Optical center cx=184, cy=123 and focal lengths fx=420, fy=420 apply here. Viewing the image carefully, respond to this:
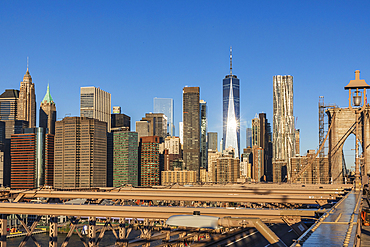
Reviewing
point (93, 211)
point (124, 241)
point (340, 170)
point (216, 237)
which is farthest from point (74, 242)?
point (93, 211)

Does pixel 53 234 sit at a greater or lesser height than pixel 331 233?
lesser

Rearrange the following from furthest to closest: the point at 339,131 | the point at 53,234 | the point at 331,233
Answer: the point at 339,131 < the point at 53,234 < the point at 331,233

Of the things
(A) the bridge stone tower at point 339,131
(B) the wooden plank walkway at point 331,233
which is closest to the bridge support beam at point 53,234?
(B) the wooden plank walkway at point 331,233

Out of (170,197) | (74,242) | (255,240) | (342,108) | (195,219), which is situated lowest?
(74,242)

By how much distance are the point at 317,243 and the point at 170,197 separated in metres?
25.8

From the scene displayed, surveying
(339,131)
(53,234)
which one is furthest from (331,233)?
(339,131)

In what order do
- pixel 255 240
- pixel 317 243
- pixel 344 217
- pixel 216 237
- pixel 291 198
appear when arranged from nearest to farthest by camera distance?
1. pixel 317 243
2. pixel 344 217
3. pixel 291 198
4. pixel 216 237
5. pixel 255 240

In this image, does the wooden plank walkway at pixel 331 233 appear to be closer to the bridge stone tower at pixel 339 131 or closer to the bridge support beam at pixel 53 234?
the bridge support beam at pixel 53 234

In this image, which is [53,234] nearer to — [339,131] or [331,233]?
[331,233]

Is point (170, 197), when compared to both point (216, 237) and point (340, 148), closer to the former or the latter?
point (216, 237)

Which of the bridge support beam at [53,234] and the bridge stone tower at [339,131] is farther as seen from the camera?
the bridge stone tower at [339,131]

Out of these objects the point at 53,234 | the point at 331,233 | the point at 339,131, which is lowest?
the point at 53,234

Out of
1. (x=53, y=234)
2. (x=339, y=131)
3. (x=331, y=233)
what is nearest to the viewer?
(x=331, y=233)

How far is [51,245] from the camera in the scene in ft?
102
